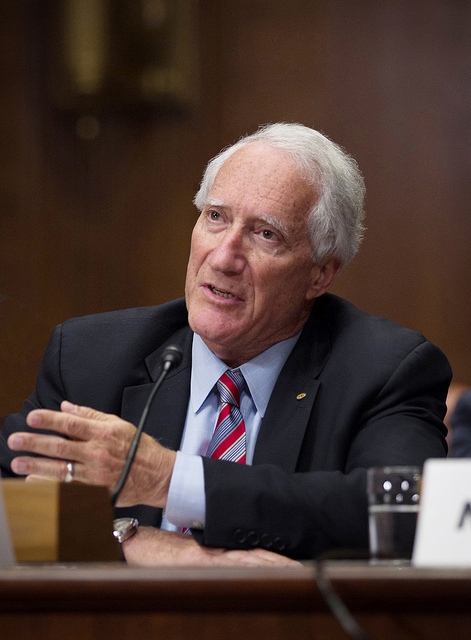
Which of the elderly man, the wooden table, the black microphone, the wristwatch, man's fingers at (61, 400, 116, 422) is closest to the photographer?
the wooden table

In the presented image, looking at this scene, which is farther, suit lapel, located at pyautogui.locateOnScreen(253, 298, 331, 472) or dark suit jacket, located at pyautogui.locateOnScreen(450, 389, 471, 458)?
suit lapel, located at pyautogui.locateOnScreen(253, 298, 331, 472)

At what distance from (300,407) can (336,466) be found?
162 millimetres

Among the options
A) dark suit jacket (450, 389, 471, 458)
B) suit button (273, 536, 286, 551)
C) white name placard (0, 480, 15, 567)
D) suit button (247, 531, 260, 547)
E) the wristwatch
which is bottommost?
the wristwatch

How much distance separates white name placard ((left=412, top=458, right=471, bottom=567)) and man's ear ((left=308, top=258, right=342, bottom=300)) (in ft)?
4.27

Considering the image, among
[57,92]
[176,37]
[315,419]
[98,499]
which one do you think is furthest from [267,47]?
[98,499]

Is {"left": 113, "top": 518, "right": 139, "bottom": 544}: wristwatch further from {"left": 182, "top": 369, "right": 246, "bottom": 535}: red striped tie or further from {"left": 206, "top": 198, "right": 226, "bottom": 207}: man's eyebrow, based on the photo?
{"left": 206, "top": 198, "right": 226, "bottom": 207}: man's eyebrow

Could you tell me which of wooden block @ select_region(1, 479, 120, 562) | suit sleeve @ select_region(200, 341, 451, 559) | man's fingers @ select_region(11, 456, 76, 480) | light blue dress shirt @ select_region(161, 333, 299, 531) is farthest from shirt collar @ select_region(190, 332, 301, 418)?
wooden block @ select_region(1, 479, 120, 562)

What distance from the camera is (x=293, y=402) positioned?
2.10 meters

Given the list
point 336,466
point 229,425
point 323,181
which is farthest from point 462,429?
point 323,181

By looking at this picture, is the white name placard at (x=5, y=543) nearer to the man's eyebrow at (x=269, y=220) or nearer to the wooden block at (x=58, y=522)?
the wooden block at (x=58, y=522)

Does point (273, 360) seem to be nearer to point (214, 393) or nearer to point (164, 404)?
point (214, 393)

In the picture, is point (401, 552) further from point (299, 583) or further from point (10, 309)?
point (10, 309)

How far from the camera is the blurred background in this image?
368cm

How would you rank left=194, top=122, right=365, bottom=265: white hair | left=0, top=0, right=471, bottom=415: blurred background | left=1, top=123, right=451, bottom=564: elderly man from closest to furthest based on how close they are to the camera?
left=1, top=123, right=451, bottom=564: elderly man
left=194, top=122, right=365, bottom=265: white hair
left=0, top=0, right=471, bottom=415: blurred background
